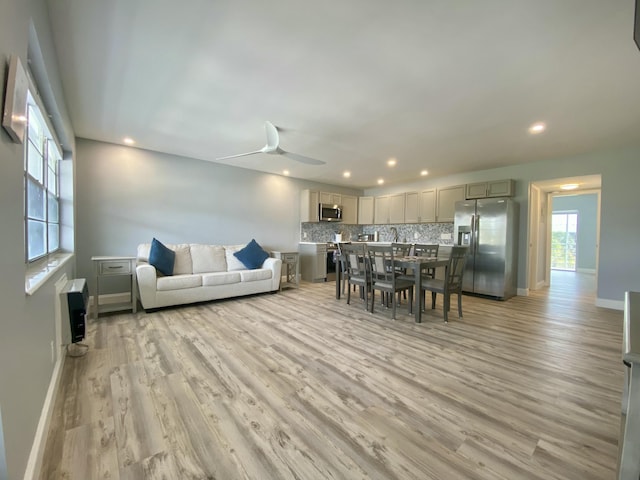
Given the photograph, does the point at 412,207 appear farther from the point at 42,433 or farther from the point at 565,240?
the point at 565,240

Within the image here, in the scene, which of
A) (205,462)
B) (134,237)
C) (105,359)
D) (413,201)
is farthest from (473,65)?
(134,237)

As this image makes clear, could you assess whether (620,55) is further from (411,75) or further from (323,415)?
(323,415)

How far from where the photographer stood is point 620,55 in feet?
6.76

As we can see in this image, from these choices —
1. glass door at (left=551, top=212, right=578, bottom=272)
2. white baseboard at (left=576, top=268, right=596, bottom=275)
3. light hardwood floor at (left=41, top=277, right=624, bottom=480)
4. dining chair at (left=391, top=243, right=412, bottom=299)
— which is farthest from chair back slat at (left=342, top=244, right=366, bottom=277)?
white baseboard at (left=576, top=268, right=596, bottom=275)

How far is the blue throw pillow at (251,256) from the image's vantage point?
511 centimetres

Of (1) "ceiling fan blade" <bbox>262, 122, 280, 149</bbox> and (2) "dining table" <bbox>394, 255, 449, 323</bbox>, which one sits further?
(2) "dining table" <bbox>394, 255, 449, 323</bbox>

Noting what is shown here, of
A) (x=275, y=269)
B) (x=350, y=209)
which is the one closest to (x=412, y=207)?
(x=350, y=209)

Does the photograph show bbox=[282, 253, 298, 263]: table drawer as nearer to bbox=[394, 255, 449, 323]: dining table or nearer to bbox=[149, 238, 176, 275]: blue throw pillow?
bbox=[149, 238, 176, 275]: blue throw pillow

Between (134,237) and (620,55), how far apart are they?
6134 mm

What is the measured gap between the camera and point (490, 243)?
500 cm

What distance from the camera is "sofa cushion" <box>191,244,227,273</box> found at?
15.6 ft

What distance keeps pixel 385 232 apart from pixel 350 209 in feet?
3.96

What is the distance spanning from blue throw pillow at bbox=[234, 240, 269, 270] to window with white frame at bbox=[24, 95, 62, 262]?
2585mm

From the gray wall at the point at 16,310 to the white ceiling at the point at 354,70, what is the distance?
70 cm
